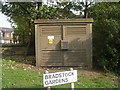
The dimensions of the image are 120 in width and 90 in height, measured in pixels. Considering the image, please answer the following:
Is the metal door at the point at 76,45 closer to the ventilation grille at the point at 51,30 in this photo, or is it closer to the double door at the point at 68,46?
the double door at the point at 68,46

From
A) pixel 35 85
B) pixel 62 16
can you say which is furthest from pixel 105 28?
pixel 62 16

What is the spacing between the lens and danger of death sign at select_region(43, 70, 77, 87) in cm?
401

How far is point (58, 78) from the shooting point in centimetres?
413

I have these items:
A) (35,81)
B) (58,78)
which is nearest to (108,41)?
(35,81)

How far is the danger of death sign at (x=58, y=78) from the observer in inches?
158

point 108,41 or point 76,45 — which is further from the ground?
point 108,41

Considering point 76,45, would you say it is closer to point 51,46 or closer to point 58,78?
point 51,46

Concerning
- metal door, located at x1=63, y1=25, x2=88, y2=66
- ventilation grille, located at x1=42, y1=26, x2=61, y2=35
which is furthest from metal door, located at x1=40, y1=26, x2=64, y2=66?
metal door, located at x1=63, y1=25, x2=88, y2=66

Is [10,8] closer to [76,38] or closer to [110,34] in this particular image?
[76,38]

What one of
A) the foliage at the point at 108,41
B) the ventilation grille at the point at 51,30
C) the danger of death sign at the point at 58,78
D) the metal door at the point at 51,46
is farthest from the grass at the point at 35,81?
the ventilation grille at the point at 51,30

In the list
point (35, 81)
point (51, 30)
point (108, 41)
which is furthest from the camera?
point (51, 30)

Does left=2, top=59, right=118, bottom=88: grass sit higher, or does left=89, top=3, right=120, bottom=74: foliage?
left=89, top=3, right=120, bottom=74: foliage

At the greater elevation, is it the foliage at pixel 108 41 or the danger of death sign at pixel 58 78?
the foliage at pixel 108 41

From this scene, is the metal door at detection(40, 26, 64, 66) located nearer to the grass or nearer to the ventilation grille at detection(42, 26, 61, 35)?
the ventilation grille at detection(42, 26, 61, 35)
